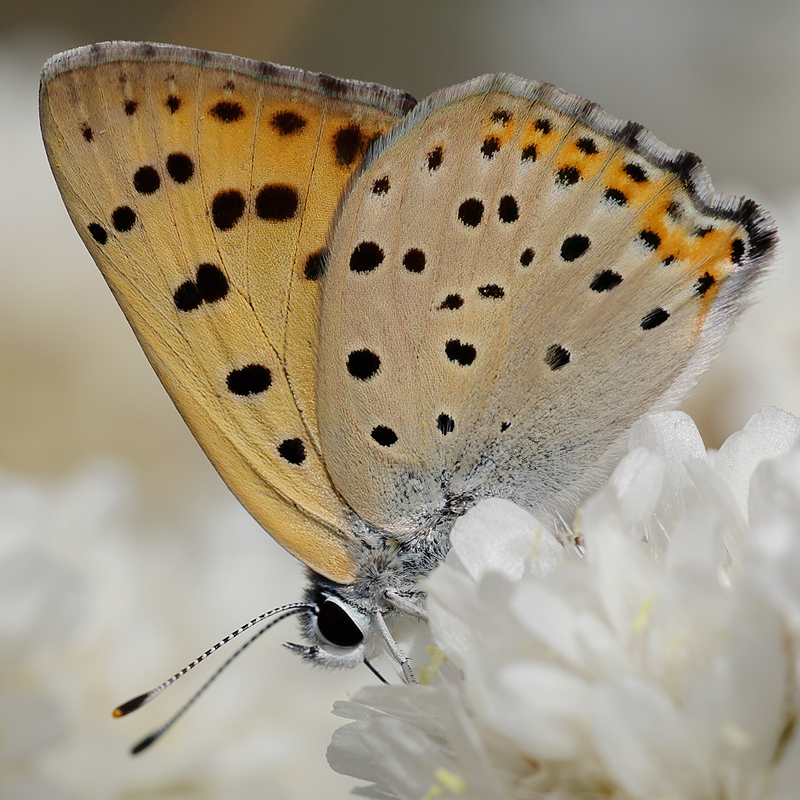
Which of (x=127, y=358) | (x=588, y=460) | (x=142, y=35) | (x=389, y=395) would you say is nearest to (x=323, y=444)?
(x=389, y=395)

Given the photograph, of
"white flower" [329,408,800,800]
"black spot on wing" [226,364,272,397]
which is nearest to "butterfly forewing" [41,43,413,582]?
"black spot on wing" [226,364,272,397]

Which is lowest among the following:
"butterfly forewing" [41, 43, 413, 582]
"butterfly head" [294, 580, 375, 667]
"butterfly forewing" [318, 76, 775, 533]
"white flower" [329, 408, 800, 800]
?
"white flower" [329, 408, 800, 800]

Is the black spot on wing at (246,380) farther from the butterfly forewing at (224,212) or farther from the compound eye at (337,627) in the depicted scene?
the compound eye at (337,627)

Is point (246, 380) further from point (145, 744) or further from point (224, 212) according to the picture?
point (145, 744)

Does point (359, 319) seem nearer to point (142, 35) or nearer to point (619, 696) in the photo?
point (619, 696)

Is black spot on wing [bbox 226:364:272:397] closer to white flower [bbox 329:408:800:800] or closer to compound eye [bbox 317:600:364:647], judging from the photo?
compound eye [bbox 317:600:364:647]

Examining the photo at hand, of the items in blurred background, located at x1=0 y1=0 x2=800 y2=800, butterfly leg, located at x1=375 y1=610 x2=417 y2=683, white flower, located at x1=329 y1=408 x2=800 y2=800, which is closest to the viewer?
white flower, located at x1=329 y1=408 x2=800 y2=800
